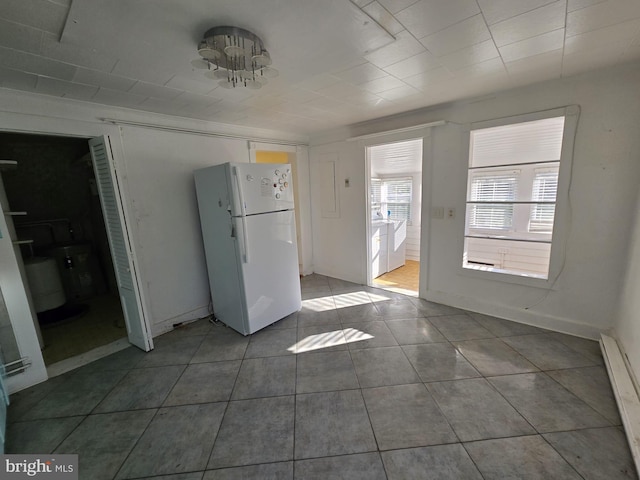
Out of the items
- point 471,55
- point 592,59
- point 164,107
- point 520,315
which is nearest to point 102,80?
point 164,107

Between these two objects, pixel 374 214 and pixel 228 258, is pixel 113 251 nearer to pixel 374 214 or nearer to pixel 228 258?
pixel 228 258

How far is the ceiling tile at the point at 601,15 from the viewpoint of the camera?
4.07 feet

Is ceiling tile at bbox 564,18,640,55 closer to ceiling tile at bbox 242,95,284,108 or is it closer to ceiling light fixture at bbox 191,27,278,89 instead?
ceiling light fixture at bbox 191,27,278,89

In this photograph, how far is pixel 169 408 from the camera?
5.74 ft

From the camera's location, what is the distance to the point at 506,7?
1234 millimetres

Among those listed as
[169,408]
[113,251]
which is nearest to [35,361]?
[113,251]

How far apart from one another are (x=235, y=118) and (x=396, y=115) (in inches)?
75.8

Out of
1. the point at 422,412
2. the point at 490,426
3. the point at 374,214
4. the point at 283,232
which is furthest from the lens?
the point at 374,214

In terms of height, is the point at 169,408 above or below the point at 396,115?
below

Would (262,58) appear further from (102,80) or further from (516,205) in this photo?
(516,205)

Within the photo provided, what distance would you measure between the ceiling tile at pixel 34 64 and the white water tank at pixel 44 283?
7.81 ft

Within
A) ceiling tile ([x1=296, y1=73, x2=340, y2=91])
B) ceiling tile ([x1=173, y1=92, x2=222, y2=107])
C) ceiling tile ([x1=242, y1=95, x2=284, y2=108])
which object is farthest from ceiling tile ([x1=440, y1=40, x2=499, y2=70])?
ceiling tile ([x1=173, y1=92, x2=222, y2=107])

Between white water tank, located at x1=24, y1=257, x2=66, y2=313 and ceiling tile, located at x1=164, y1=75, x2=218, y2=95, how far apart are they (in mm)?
2757

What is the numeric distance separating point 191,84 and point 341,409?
2.59m
